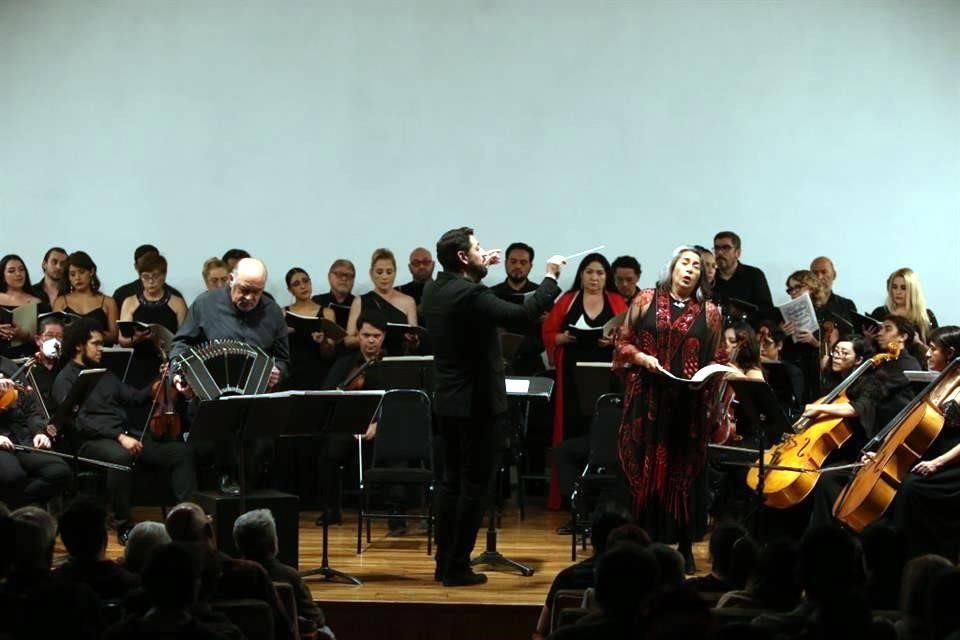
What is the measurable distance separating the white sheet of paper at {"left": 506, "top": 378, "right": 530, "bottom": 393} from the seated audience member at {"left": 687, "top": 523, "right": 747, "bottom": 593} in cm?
231

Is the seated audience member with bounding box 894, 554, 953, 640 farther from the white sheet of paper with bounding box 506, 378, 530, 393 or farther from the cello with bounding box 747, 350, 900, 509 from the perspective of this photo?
the white sheet of paper with bounding box 506, 378, 530, 393

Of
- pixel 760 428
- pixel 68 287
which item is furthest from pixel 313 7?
pixel 760 428

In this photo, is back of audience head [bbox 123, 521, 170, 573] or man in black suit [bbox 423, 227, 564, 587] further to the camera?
man in black suit [bbox 423, 227, 564, 587]

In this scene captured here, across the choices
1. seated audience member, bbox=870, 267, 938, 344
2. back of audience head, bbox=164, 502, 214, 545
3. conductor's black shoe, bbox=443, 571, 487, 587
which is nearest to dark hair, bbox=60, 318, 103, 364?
conductor's black shoe, bbox=443, 571, 487, 587

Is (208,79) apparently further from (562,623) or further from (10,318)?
(562,623)

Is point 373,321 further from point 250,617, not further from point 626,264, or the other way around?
point 250,617

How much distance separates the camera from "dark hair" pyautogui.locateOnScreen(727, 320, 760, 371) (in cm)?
730

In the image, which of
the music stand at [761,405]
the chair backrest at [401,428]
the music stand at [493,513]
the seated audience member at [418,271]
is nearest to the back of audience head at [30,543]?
the music stand at [493,513]

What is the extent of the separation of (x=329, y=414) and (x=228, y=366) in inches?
26.5

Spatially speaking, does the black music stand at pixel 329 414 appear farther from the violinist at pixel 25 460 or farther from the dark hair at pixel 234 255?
the dark hair at pixel 234 255

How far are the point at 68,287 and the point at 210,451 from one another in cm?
188

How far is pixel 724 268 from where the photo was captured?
352 inches

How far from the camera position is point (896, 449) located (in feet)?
20.3

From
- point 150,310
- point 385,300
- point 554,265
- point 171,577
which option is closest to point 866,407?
point 554,265
